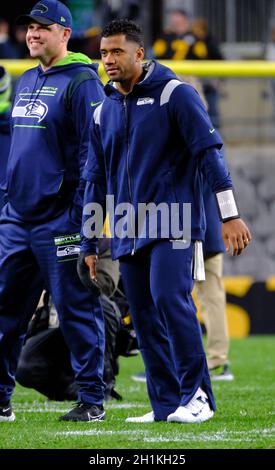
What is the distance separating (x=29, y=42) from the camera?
22.0 feet

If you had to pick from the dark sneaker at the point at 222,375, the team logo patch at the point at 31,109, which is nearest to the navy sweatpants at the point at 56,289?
the team logo patch at the point at 31,109

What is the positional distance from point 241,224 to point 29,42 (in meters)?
1.60

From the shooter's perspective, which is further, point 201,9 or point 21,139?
point 201,9

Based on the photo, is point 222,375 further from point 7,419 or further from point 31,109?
point 31,109

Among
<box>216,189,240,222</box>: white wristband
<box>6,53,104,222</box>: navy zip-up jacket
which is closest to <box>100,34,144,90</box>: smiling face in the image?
<box>6,53,104,222</box>: navy zip-up jacket

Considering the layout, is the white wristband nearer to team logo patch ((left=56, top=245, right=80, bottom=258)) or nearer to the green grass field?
team logo patch ((left=56, top=245, right=80, bottom=258))

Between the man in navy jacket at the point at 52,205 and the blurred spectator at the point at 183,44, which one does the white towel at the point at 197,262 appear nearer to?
the man in navy jacket at the point at 52,205

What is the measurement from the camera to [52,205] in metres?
6.59

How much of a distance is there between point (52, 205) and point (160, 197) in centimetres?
64

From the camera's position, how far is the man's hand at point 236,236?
6055 mm

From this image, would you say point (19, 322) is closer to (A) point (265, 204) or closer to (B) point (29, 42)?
(B) point (29, 42)

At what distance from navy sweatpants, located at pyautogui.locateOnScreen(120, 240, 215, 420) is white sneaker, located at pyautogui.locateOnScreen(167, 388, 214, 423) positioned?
0.11 ft
